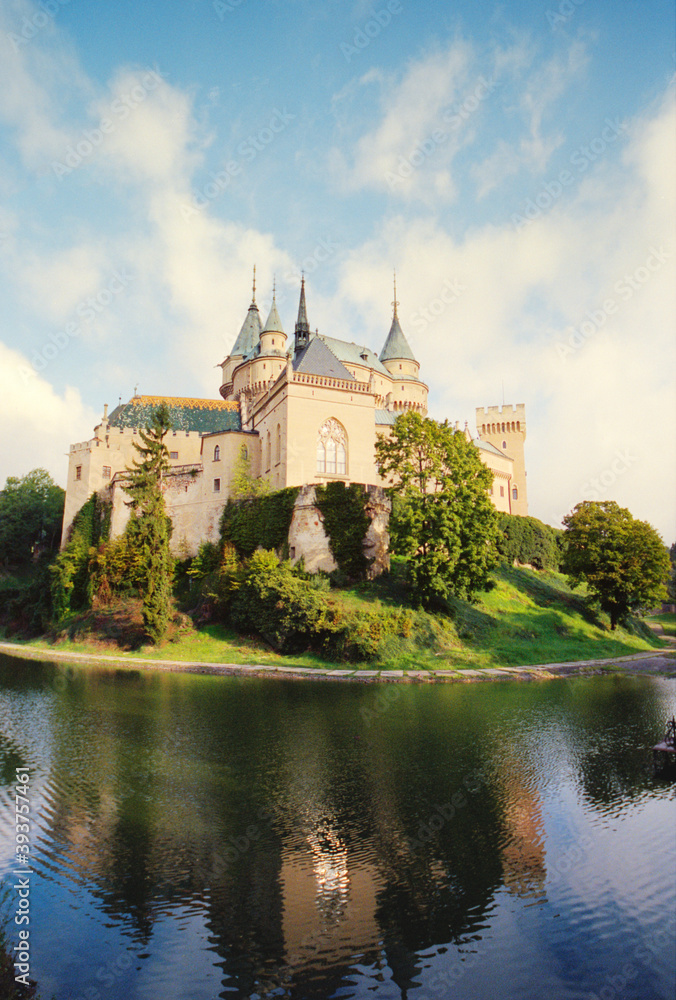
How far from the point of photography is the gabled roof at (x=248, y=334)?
6253 centimetres

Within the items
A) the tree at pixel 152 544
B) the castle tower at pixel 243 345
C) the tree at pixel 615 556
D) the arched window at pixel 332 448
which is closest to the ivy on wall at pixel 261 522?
the arched window at pixel 332 448

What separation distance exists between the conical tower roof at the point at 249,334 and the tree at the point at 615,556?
37803mm

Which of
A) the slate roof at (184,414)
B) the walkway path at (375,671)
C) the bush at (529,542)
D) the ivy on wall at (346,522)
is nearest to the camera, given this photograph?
the walkway path at (375,671)

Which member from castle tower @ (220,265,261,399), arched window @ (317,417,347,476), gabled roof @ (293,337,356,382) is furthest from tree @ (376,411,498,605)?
castle tower @ (220,265,261,399)

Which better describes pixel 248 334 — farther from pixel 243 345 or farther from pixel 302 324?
pixel 302 324

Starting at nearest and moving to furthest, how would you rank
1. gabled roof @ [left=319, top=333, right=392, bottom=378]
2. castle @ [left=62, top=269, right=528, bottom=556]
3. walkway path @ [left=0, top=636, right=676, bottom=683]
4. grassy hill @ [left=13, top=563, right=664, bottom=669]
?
walkway path @ [left=0, top=636, right=676, bottom=683], grassy hill @ [left=13, top=563, right=664, bottom=669], castle @ [left=62, top=269, right=528, bottom=556], gabled roof @ [left=319, top=333, right=392, bottom=378]

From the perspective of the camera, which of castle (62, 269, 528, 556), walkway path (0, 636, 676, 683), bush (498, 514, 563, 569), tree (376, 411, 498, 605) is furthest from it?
bush (498, 514, 563, 569)

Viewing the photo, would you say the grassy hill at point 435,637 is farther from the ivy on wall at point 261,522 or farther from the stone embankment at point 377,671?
the ivy on wall at point 261,522

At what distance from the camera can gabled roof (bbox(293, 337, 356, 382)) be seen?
3822cm

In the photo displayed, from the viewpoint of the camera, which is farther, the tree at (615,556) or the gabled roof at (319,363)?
the gabled roof at (319,363)

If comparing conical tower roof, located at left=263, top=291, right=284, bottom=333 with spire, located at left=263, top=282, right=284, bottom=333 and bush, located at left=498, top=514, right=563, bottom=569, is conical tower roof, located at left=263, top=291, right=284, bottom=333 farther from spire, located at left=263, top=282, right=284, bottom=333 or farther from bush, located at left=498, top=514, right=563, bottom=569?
bush, located at left=498, top=514, right=563, bottom=569

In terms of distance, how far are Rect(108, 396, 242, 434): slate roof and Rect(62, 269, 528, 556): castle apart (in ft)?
0.28

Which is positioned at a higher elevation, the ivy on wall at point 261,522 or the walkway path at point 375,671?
the ivy on wall at point 261,522

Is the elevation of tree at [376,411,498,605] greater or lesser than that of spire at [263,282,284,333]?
lesser
